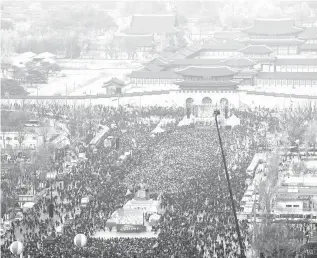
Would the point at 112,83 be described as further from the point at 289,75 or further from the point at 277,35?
the point at 277,35

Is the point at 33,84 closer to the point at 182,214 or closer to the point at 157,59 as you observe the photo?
the point at 157,59

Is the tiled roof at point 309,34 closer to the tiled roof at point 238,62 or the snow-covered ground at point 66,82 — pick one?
the tiled roof at point 238,62

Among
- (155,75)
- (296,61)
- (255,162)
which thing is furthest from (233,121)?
(296,61)

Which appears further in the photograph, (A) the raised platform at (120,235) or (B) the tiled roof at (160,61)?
(B) the tiled roof at (160,61)

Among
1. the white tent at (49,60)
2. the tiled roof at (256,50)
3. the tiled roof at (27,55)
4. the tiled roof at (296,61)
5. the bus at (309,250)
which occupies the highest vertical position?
the tiled roof at (27,55)

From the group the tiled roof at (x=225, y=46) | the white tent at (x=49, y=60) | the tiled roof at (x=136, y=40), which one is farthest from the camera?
the tiled roof at (x=136, y=40)

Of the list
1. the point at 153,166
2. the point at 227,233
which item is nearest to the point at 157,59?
the point at 153,166

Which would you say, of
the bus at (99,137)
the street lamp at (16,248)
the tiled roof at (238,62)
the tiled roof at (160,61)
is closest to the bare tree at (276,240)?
the street lamp at (16,248)
